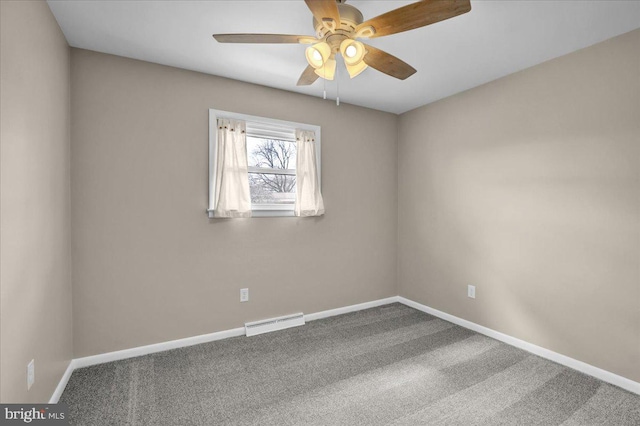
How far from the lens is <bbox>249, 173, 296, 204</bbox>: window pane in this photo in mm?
3176

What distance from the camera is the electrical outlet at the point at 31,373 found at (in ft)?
5.14

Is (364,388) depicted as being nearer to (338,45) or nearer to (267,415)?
(267,415)

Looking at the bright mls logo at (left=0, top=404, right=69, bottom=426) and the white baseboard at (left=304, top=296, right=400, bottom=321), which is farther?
the white baseboard at (left=304, top=296, right=400, bottom=321)

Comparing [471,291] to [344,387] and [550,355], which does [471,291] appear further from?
[344,387]

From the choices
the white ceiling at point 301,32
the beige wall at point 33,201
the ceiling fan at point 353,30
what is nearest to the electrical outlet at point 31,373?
the beige wall at point 33,201

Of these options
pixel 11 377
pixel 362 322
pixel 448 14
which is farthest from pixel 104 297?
pixel 448 14

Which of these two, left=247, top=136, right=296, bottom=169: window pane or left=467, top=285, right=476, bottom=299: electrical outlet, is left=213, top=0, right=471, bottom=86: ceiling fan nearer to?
left=247, top=136, right=296, bottom=169: window pane

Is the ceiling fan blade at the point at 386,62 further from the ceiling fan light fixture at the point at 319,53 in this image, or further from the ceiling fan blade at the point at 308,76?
the ceiling fan blade at the point at 308,76

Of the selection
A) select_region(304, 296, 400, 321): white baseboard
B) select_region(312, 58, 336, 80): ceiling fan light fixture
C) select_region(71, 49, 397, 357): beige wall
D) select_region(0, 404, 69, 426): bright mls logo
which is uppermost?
select_region(312, 58, 336, 80): ceiling fan light fixture

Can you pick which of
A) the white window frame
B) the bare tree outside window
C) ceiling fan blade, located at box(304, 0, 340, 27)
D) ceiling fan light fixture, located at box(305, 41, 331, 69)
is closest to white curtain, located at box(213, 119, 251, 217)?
the white window frame

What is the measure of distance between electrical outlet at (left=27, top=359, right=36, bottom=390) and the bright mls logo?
0.11m

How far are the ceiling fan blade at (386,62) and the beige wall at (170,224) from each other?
153cm

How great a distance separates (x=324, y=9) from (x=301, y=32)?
86 cm

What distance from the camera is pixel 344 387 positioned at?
2.16 m
